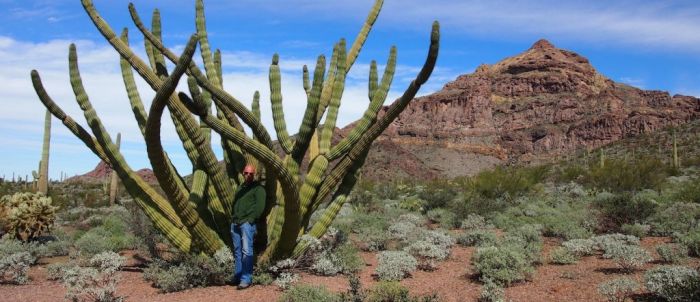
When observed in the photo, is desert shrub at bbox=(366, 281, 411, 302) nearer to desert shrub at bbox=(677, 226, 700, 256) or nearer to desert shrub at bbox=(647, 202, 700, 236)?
desert shrub at bbox=(677, 226, 700, 256)

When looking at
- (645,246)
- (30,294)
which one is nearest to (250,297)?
(30,294)

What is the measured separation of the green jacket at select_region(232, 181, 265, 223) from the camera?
773cm

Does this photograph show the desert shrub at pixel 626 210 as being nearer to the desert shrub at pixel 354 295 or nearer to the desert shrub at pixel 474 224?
the desert shrub at pixel 474 224

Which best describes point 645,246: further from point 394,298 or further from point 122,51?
point 122,51

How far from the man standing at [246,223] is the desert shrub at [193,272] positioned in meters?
0.21

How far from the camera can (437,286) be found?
312 inches

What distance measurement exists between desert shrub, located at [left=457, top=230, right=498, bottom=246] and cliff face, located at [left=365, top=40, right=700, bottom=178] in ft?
289

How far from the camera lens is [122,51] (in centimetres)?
798

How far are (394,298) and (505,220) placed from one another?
8.74m

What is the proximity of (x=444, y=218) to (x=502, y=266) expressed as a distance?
7.43 metres

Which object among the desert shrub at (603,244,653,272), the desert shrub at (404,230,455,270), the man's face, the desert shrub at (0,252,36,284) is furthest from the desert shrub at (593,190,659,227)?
the desert shrub at (0,252,36,284)

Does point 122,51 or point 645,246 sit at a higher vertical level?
point 122,51

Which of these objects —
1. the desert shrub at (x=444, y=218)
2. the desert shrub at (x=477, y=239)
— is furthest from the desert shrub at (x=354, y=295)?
the desert shrub at (x=444, y=218)

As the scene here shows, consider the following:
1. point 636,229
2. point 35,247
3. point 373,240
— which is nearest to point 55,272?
point 35,247
